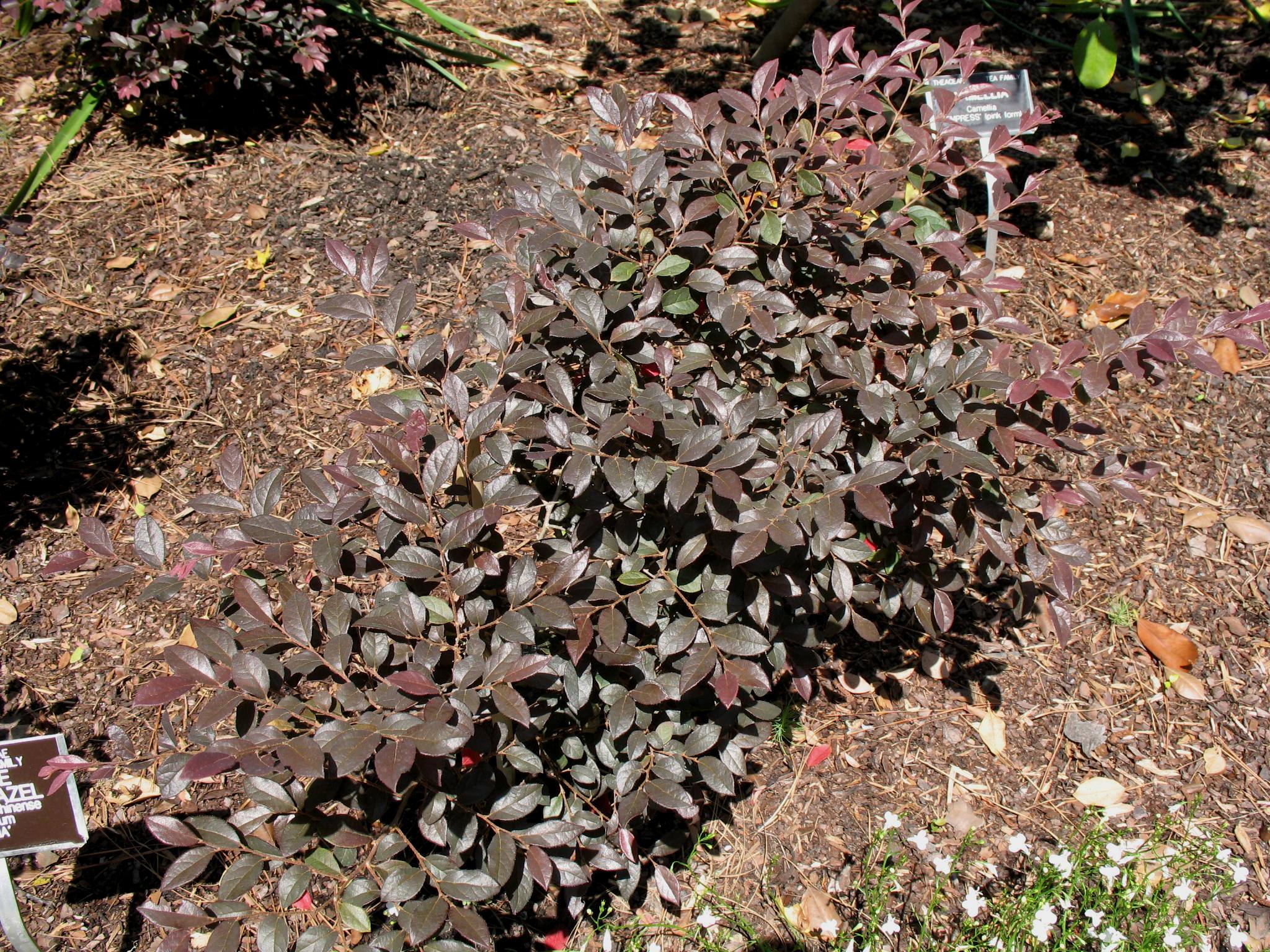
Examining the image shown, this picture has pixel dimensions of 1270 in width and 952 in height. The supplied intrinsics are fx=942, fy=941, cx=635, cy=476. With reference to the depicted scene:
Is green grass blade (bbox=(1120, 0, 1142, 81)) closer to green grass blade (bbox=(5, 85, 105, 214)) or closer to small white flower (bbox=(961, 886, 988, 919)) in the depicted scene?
small white flower (bbox=(961, 886, 988, 919))

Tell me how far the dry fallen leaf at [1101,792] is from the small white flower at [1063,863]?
37 cm

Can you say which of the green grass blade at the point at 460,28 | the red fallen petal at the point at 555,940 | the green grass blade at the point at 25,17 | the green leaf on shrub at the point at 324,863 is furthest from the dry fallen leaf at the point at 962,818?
the green grass blade at the point at 25,17

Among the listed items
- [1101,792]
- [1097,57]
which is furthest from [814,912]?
[1097,57]

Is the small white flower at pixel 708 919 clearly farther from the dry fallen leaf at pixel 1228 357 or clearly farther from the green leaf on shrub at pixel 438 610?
the dry fallen leaf at pixel 1228 357

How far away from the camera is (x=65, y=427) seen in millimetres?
3004

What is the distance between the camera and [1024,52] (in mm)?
4246

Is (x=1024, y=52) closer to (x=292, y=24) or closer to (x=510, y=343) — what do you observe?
(x=292, y=24)

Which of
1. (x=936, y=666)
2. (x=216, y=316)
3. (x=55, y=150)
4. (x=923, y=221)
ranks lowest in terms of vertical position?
(x=936, y=666)

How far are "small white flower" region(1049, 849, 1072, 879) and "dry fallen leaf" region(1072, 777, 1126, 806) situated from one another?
0.37 meters

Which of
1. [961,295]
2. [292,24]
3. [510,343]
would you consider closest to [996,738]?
[961,295]

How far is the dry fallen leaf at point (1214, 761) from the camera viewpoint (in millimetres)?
2492

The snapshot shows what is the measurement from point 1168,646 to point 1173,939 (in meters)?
0.97

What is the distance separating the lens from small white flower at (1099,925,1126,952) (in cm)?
195

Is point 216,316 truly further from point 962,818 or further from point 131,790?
point 962,818
